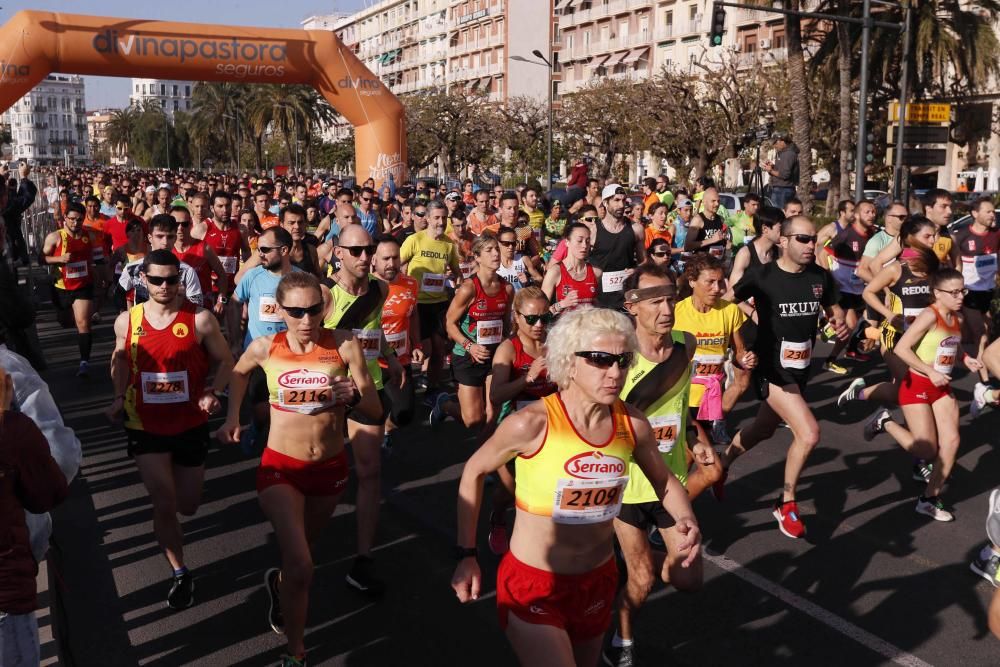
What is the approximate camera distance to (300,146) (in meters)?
84.4

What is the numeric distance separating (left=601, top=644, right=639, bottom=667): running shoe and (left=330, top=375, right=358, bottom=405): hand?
1.65 m

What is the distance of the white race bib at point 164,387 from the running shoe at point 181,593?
0.92 meters

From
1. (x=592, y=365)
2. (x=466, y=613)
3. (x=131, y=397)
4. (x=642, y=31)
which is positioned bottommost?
(x=466, y=613)

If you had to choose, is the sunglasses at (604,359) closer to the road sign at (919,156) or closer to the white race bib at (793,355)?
the white race bib at (793,355)

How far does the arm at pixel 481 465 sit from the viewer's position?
3314 millimetres

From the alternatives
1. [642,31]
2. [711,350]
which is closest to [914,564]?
[711,350]

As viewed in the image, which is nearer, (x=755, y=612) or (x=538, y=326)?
(x=755, y=612)

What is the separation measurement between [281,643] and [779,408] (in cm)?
340

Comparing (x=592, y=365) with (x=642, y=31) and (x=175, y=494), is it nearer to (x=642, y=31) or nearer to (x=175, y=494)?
(x=175, y=494)

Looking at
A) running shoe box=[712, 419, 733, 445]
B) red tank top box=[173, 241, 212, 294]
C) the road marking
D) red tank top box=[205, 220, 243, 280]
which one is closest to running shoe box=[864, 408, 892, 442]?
running shoe box=[712, 419, 733, 445]

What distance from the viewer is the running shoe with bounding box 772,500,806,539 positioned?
607 centimetres

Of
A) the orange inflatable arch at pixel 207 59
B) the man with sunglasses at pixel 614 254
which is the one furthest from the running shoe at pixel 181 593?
the orange inflatable arch at pixel 207 59

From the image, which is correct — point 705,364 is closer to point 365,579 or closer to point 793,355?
point 793,355

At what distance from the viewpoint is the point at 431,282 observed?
9.76 meters
